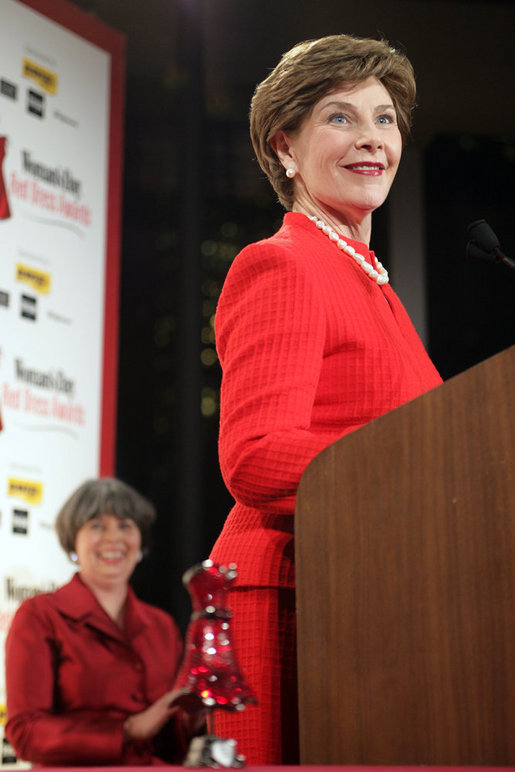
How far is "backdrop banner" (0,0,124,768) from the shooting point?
9.87 feet

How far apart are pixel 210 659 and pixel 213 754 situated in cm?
10

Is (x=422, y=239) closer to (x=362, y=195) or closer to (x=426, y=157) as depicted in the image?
(x=426, y=157)

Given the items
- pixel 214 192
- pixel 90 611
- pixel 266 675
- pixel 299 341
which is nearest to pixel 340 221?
pixel 299 341

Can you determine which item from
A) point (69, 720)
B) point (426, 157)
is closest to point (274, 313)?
point (69, 720)

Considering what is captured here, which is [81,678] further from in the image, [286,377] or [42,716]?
[286,377]

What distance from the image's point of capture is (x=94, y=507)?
3.09 metres

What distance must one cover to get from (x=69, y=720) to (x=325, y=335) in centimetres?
166

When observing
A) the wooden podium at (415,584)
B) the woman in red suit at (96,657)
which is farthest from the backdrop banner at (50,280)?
the wooden podium at (415,584)

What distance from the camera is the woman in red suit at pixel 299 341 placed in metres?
1.02

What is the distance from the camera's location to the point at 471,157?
443 centimetres

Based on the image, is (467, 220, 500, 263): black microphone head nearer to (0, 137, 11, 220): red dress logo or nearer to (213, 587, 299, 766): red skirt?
(213, 587, 299, 766): red skirt

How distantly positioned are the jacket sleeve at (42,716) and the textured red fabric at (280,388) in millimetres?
1346

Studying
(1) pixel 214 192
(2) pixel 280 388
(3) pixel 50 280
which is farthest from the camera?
(1) pixel 214 192

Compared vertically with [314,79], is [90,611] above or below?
below
